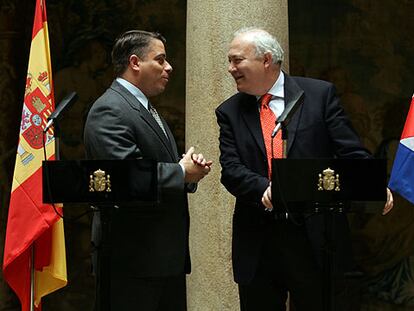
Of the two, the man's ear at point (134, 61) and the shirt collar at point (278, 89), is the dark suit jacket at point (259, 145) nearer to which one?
the shirt collar at point (278, 89)

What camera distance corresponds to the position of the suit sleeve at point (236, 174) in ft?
18.6

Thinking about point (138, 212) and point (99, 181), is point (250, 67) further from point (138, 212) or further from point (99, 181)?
point (99, 181)

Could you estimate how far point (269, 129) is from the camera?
595cm

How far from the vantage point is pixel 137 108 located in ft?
19.4

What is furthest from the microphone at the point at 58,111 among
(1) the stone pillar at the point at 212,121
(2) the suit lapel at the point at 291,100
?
(1) the stone pillar at the point at 212,121

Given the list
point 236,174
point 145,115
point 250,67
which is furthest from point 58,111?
point 250,67

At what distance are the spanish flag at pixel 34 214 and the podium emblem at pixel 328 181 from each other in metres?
2.76

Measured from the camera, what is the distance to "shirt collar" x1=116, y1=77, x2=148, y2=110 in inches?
237

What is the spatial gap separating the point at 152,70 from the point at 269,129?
737mm

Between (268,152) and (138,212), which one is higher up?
(268,152)

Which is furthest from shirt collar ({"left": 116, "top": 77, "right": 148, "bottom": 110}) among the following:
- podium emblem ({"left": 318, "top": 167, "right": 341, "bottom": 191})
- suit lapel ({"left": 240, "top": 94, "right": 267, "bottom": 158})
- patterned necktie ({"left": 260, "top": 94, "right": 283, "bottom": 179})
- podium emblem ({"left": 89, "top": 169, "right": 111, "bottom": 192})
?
podium emblem ({"left": 318, "top": 167, "right": 341, "bottom": 191})

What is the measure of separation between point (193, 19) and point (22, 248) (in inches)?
86.0

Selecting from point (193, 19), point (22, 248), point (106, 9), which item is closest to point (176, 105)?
point (106, 9)

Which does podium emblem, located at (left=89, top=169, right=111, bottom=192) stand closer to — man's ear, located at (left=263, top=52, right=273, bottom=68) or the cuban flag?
man's ear, located at (left=263, top=52, right=273, bottom=68)
